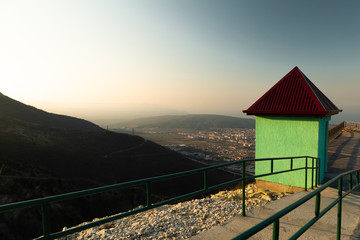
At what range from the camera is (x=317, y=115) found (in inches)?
316

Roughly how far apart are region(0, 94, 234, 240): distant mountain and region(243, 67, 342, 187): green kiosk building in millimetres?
27142

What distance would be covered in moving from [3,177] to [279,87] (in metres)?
37.7

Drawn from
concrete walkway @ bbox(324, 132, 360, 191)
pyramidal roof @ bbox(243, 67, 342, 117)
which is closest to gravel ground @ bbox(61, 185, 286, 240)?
pyramidal roof @ bbox(243, 67, 342, 117)

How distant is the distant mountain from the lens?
89.6ft

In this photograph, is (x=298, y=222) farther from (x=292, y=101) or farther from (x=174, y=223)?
(x=292, y=101)

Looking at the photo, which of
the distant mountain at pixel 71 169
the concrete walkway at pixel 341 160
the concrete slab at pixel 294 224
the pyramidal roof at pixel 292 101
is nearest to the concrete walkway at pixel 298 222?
the concrete slab at pixel 294 224

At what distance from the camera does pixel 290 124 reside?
29.2ft

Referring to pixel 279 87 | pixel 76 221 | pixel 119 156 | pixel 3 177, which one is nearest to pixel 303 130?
pixel 279 87

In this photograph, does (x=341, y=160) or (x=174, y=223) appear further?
(x=341, y=160)

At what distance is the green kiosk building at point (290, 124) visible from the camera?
328 inches

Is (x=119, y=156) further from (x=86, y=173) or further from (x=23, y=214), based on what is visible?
(x=23, y=214)

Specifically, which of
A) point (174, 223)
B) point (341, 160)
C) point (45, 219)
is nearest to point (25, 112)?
point (174, 223)

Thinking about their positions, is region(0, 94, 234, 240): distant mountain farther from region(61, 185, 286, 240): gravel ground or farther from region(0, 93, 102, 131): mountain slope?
region(61, 185, 286, 240): gravel ground

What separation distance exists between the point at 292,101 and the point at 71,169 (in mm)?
45709
